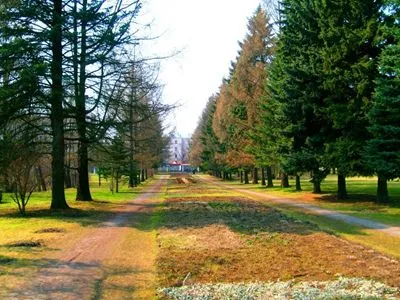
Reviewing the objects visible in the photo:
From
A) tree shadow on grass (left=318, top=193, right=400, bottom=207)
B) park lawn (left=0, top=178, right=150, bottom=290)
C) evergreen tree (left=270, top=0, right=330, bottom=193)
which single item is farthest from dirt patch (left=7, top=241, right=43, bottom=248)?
evergreen tree (left=270, top=0, right=330, bottom=193)

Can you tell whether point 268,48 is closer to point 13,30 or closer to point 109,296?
point 13,30

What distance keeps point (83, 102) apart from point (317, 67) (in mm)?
11327

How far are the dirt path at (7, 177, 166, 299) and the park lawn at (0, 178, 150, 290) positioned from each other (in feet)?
1.16

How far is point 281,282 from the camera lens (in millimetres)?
7879

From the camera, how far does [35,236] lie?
556 inches

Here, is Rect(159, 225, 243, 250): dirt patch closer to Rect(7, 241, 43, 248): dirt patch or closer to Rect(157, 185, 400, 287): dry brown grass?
Rect(157, 185, 400, 287): dry brown grass

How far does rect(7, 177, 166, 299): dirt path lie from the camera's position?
24.8 ft

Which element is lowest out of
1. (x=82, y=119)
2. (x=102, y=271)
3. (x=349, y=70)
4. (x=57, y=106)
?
(x=102, y=271)

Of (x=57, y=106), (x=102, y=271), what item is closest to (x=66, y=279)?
(x=102, y=271)

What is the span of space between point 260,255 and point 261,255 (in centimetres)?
2

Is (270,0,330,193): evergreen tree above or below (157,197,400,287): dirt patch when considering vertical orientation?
above

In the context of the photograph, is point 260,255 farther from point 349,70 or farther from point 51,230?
point 349,70

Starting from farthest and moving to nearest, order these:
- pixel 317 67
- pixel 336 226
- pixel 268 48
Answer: pixel 268 48 → pixel 317 67 → pixel 336 226

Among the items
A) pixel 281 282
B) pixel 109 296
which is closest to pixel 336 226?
pixel 281 282
